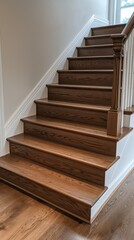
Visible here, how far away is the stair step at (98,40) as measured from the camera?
11.1ft

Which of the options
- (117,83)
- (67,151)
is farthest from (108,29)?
(67,151)

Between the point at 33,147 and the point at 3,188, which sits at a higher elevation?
the point at 33,147

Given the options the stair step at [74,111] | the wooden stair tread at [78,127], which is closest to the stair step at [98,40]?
the stair step at [74,111]

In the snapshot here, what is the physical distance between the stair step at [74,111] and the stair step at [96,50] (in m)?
1.12

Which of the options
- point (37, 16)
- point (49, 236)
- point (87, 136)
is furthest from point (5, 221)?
point (37, 16)

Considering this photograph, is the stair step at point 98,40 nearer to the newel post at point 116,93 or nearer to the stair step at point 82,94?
the stair step at point 82,94

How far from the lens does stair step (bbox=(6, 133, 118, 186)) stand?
1.82 meters

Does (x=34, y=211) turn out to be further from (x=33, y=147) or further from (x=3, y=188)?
(x=33, y=147)

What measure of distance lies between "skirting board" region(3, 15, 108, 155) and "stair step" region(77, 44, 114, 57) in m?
0.14

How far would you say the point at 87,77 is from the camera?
9.26 feet

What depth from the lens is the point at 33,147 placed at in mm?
2217

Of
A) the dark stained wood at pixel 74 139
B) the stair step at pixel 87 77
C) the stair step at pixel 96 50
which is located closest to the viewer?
the dark stained wood at pixel 74 139

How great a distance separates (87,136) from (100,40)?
2037mm

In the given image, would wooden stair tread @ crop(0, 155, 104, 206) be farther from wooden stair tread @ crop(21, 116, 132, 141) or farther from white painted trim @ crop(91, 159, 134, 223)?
wooden stair tread @ crop(21, 116, 132, 141)
